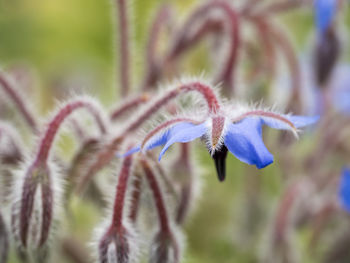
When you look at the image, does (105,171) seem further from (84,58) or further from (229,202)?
(84,58)

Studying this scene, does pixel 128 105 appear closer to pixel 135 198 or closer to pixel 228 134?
pixel 135 198

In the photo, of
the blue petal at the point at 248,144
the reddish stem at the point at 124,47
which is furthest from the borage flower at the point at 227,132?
the reddish stem at the point at 124,47

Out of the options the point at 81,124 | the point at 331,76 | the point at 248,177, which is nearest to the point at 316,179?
the point at 248,177

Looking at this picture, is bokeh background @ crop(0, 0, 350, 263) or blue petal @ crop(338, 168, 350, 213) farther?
bokeh background @ crop(0, 0, 350, 263)

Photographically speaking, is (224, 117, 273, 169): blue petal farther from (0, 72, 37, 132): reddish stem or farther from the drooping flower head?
(0, 72, 37, 132): reddish stem

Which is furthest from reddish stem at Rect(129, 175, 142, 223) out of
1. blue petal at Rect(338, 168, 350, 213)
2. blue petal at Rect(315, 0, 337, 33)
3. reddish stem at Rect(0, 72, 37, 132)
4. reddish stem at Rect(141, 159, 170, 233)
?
blue petal at Rect(315, 0, 337, 33)

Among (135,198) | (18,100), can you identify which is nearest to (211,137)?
(135,198)

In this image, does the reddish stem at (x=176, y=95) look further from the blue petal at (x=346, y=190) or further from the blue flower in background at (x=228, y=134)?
the blue petal at (x=346, y=190)
